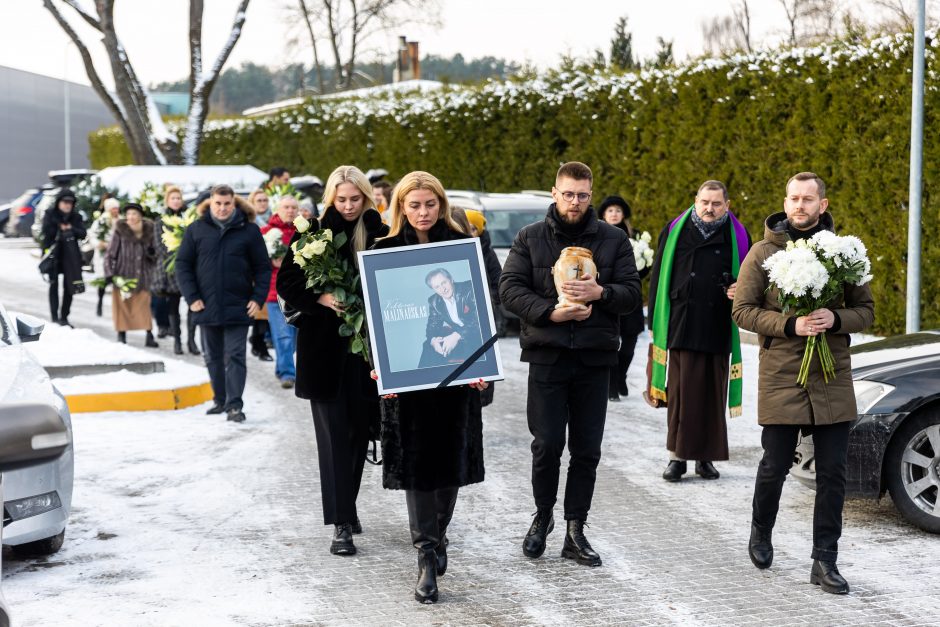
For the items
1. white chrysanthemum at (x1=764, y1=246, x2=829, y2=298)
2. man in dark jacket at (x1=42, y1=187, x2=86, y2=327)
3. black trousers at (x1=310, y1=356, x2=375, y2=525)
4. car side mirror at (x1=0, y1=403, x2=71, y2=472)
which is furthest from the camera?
man in dark jacket at (x1=42, y1=187, x2=86, y2=327)

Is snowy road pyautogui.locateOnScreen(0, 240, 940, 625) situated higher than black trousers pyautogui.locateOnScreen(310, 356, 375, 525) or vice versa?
black trousers pyautogui.locateOnScreen(310, 356, 375, 525)

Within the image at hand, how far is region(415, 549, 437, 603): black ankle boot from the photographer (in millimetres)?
5699

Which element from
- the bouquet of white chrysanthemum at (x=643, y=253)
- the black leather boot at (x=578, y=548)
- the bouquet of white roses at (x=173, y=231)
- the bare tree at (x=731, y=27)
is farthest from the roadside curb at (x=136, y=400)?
the bare tree at (x=731, y=27)

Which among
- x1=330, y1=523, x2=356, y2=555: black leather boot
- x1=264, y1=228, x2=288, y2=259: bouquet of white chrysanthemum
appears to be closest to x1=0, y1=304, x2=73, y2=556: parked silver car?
x1=330, y1=523, x2=356, y2=555: black leather boot

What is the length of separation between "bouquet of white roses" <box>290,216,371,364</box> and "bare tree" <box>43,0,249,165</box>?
85.7 ft

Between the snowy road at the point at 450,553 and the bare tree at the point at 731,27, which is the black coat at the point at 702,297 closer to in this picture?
the snowy road at the point at 450,553

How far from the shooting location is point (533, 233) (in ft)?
21.1

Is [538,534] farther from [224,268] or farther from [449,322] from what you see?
[224,268]

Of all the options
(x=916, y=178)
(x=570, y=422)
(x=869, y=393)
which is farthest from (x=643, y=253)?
(x=570, y=422)

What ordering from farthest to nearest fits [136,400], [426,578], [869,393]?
1. [136,400]
2. [869,393]
3. [426,578]

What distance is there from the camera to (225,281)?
34.6 feet

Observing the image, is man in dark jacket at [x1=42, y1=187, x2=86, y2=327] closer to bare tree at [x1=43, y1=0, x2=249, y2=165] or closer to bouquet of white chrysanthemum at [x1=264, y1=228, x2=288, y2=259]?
bouquet of white chrysanthemum at [x1=264, y1=228, x2=288, y2=259]

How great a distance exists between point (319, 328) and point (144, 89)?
28.0 meters

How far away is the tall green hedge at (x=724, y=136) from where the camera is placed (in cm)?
1426
